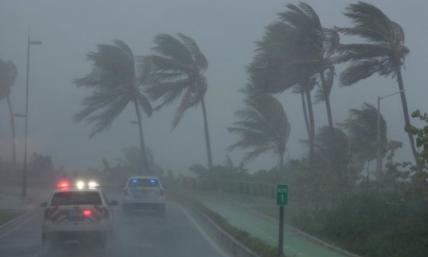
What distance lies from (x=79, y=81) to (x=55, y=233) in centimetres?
3788

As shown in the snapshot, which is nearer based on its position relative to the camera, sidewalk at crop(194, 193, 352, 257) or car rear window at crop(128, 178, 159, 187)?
sidewalk at crop(194, 193, 352, 257)

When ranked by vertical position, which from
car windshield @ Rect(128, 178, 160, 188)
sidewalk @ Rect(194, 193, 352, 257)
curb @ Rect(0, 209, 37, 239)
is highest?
car windshield @ Rect(128, 178, 160, 188)

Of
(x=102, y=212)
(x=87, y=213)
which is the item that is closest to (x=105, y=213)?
(x=102, y=212)

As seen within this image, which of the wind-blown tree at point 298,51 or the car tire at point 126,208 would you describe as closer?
the car tire at point 126,208

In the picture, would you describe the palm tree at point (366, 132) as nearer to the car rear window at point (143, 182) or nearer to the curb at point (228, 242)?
the car rear window at point (143, 182)

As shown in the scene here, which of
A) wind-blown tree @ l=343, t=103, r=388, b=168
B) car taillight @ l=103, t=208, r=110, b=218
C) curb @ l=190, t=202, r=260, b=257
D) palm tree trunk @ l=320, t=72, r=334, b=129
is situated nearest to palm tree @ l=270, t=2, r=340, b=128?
palm tree trunk @ l=320, t=72, r=334, b=129

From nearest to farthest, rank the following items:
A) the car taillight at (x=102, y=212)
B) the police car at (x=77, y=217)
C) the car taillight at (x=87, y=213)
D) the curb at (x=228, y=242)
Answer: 1. the curb at (x=228, y=242)
2. the police car at (x=77, y=217)
3. the car taillight at (x=87, y=213)
4. the car taillight at (x=102, y=212)

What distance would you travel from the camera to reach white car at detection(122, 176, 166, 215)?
1344 inches

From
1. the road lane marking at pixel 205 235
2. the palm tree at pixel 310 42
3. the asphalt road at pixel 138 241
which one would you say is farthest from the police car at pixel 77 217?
the palm tree at pixel 310 42

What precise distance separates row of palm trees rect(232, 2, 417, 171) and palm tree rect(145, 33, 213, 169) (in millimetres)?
9923

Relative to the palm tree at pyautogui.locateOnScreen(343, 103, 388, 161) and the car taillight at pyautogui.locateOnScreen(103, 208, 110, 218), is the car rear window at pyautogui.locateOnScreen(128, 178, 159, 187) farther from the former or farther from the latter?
the car taillight at pyautogui.locateOnScreen(103, 208, 110, 218)

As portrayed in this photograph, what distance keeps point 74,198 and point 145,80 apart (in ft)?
114

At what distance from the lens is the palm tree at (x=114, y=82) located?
5712cm

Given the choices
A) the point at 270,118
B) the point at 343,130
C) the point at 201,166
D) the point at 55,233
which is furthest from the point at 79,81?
the point at 55,233
